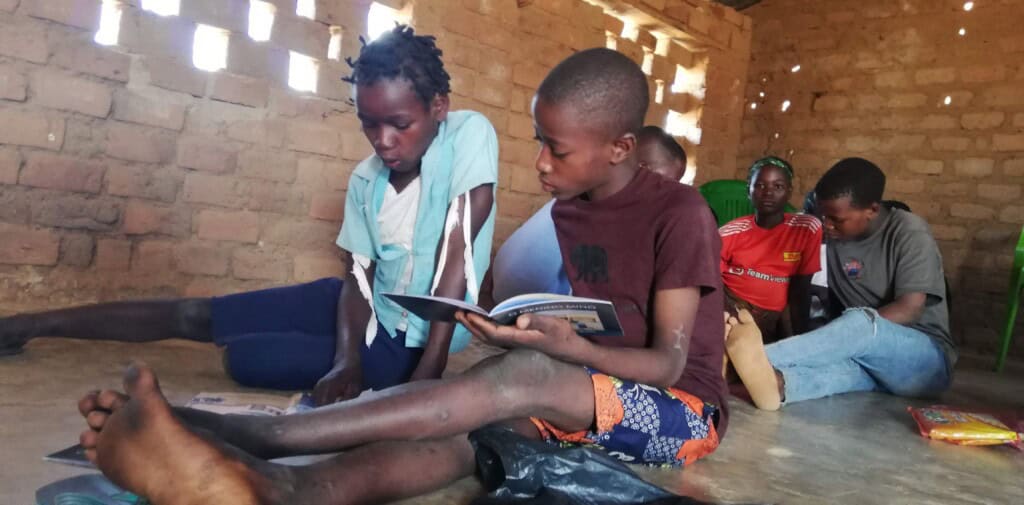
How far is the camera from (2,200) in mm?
2957

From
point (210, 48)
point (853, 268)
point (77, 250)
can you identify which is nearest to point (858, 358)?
point (853, 268)

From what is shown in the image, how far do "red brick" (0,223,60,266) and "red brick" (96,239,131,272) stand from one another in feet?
0.51

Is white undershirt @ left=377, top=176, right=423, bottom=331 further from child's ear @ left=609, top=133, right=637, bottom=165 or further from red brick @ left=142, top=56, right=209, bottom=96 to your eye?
red brick @ left=142, top=56, right=209, bottom=96

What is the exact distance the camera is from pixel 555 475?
150 cm

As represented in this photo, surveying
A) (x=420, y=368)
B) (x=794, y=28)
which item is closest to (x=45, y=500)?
(x=420, y=368)

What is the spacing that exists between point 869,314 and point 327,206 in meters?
2.51

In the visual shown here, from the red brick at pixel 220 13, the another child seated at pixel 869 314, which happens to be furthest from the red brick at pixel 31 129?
the another child seated at pixel 869 314

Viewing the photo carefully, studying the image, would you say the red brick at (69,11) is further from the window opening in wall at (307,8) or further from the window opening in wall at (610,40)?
the window opening in wall at (610,40)

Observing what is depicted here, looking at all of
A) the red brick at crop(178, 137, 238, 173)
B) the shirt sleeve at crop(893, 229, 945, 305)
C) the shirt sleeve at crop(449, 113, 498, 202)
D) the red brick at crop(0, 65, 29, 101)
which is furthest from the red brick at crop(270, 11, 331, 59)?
the shirt sleeve at crop(893, 229, 945, 305)

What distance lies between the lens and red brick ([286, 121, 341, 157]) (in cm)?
371

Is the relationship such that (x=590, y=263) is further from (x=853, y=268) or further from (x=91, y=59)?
(x=91, y=59)

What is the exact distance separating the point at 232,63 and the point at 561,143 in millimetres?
2339

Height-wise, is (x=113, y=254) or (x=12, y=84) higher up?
(x=12, y=84)

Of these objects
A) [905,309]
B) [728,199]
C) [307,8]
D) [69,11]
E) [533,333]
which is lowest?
[533,333]
